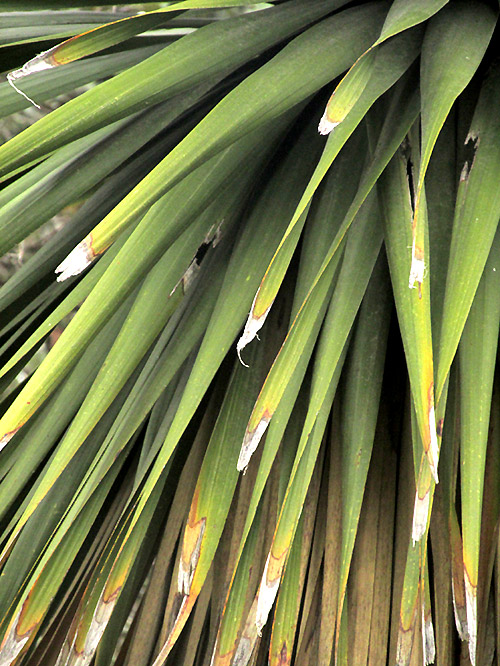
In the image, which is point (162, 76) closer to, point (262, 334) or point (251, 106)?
point (251, 106)

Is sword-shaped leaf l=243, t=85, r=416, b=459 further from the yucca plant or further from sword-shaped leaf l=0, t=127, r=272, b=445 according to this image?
sword-shaped leaf l=0, t=127, r=272, b=445

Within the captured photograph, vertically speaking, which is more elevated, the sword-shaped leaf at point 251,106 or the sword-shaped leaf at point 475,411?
the sword-shaped leaf at point 251,106

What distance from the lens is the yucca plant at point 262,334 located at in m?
A: 0.54

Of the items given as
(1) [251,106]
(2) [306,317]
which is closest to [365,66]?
(1) [251,106]

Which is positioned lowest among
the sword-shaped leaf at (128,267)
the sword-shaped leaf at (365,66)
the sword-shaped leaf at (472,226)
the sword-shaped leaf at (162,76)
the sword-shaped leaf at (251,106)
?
the sword-shaped leaf at (472,226)

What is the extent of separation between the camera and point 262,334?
0.76m

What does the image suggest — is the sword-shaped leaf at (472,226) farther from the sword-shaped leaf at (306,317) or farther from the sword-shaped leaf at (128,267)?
the sword-shaped leaf at (128,267)

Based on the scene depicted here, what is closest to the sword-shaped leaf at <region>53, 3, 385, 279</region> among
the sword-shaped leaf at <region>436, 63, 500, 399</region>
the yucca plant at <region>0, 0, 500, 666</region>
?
the yucca plant at <region>0, 0, 500, 666</region>

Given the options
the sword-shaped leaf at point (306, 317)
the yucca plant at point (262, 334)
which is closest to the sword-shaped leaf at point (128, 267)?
the yucca plant at point (262, 334)

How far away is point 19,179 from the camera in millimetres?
895

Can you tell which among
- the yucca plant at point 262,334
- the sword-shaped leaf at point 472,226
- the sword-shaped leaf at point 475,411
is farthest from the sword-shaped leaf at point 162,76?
the sword-shaped leaf at point 475,411

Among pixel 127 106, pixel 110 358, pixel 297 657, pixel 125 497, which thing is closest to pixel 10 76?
pixel 127 106

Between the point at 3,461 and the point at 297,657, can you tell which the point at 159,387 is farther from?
the point at 297,657

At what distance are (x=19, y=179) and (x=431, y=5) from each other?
22.1 inches
